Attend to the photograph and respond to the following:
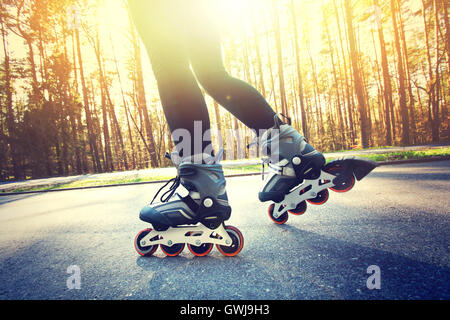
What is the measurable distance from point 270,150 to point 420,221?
0.88m

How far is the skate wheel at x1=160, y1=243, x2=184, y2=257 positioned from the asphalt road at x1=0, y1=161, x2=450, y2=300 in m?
0.03

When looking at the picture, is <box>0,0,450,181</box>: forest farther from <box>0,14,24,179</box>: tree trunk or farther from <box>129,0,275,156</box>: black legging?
<box>129,0,275,156</box>: black legging

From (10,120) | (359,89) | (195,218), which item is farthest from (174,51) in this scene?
(10,120)

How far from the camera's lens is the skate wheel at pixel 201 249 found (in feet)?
3.29

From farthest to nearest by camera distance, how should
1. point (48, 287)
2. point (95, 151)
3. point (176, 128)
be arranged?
point (95, 151)
point (176, 128)
point (48, 287)

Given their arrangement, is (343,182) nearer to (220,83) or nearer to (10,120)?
(220,83)

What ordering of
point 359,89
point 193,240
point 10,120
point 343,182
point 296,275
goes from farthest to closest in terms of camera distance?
point 10,120
point 359,89
point 343,182
point 193,240
point 296,275

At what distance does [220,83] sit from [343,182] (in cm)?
90

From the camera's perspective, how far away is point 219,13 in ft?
4.33

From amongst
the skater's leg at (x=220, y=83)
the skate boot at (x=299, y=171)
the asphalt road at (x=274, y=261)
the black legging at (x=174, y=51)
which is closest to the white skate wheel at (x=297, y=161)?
the skate boot at (x=299, y=171)

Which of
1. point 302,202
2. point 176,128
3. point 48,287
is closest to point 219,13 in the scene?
point 176,128

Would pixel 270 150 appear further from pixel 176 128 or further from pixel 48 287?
pixel 48 287

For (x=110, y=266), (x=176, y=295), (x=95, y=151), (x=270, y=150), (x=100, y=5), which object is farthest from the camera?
(x=95, y=151)

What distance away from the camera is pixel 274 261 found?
2.88 feet
